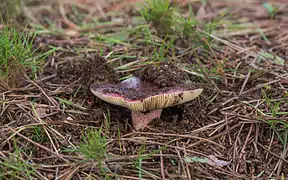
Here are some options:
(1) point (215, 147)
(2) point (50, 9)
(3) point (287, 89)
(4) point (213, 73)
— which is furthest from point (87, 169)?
(2) point (50, 9)

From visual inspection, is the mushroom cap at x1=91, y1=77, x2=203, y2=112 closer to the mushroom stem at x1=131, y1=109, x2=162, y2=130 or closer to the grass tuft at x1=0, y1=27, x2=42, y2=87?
the mushroom stem at x1=131, y1=109, x2=162, y2=130

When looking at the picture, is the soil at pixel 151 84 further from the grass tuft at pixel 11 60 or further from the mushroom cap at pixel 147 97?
the grass tuft at pixel 11 60

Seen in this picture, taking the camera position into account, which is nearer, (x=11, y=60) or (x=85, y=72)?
(x=11, y=60)

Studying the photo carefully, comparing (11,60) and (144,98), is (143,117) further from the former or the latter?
(11,60)

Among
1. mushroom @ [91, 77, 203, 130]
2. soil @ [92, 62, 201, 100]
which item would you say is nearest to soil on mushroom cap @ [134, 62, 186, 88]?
soil @ [92, 62, 201, 100]

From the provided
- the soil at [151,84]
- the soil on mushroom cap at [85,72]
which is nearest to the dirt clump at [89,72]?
the soil on mushroom cap at [85,72]

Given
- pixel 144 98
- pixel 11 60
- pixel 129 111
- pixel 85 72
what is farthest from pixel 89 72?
pixel 144 98

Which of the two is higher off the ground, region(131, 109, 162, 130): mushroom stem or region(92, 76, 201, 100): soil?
region(92, 76, 201, 100): soil
